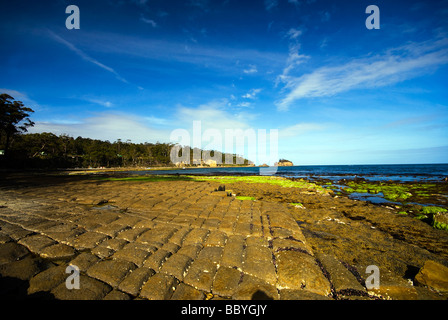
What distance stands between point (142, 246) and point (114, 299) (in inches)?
48.2

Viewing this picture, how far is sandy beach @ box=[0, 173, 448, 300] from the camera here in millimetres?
2479

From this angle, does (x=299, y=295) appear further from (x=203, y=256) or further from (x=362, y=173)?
(x=362, y=173)

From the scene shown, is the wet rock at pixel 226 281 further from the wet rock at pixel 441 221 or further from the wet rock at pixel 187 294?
the wet rock at pixel 441 221

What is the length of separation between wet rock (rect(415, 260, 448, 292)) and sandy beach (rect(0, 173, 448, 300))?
0.01m

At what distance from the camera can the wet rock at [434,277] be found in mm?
2783

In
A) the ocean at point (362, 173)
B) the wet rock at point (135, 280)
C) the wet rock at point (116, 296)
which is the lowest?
the ocean at point (362, 173)

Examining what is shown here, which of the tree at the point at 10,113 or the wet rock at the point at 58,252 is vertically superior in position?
the tree at the point at 10,113

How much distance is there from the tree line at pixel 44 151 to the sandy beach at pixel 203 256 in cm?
5133

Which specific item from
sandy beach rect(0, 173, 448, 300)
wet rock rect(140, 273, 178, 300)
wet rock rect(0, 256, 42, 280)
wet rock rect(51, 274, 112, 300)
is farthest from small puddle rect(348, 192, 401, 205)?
wet rock rect(0, 256, 42, 280)

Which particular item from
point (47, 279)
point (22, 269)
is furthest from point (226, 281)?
point (22, 269)

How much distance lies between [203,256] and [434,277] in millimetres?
3907

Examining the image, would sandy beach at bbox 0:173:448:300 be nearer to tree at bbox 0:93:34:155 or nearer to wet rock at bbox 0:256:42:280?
wet rock at bbox 0:256:42:280

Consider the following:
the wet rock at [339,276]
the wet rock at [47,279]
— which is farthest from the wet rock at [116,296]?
the wet rock at [339,276]
